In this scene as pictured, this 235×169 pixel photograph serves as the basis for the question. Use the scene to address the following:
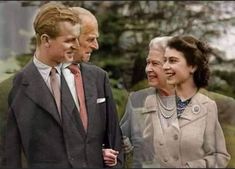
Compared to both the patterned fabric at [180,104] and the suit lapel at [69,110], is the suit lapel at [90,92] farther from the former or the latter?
the patterned fabric at [180,104]

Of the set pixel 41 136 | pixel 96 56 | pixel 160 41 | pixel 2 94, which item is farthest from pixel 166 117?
pixel 96 56

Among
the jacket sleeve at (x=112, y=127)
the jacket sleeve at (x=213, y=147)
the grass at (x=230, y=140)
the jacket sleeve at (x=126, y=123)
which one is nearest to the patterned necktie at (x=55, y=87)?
the jacket sleeve at (x=112, y=127)

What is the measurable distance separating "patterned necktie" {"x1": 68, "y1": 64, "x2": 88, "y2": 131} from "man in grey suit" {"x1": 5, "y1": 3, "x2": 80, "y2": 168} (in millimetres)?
71

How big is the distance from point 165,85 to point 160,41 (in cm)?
19

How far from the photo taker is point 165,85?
9.27ft

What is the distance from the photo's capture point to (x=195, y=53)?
2.76 metres

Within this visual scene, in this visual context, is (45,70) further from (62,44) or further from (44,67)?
(62,44)

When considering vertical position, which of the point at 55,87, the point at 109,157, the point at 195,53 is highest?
the point at 195,53

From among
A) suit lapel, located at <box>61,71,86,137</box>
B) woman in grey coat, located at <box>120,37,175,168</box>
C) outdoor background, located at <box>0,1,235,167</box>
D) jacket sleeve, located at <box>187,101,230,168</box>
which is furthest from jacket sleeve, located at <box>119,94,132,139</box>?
outdoor background, located at <box>0,1,235,167</box>

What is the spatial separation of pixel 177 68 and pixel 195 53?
0.10 meters

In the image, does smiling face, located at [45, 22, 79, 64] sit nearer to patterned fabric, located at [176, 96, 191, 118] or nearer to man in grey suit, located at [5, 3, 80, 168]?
man in grey suit, located at [5, 3, 80, 168]

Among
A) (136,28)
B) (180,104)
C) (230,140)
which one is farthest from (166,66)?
(136,28)

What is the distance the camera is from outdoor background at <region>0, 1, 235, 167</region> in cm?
686

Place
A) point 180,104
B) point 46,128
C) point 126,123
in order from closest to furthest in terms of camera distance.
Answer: point 46,128 < point 180,104 < point 126,123
